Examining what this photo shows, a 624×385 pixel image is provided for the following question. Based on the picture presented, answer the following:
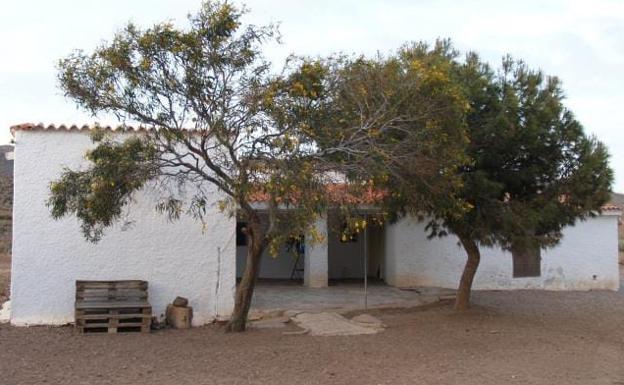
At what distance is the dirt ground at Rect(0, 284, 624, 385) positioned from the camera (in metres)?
7.65

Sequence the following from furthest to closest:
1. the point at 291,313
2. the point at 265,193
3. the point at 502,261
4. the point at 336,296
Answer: the point at 502,261 → the point at 336,296 → the point at 291,313 → the point at 265,193

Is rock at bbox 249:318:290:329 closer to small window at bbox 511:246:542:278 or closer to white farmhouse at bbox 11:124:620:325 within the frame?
white farmhouse at bbox 11:124:620:325

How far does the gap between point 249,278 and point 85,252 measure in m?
3.19

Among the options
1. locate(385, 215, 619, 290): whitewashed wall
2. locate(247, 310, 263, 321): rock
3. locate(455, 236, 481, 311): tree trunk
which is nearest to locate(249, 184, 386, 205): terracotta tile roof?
locate(247, 310, 263, 321): rock

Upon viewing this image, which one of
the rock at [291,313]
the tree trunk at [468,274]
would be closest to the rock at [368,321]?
the rock at [291,313]

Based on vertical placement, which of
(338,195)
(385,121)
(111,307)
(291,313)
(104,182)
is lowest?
(291,313)

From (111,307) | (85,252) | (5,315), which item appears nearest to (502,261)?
(111,307)

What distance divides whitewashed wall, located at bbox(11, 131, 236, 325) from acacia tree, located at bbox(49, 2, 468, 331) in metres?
2.81

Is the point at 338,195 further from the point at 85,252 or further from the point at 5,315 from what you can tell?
the point at 5,315

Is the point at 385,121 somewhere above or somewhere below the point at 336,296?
above

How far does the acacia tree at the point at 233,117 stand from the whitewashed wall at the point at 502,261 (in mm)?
8786

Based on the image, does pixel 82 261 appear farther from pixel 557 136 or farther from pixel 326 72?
pixel 557 136

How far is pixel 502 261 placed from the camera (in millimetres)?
17984

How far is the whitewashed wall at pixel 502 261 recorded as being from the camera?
57.6 feet
